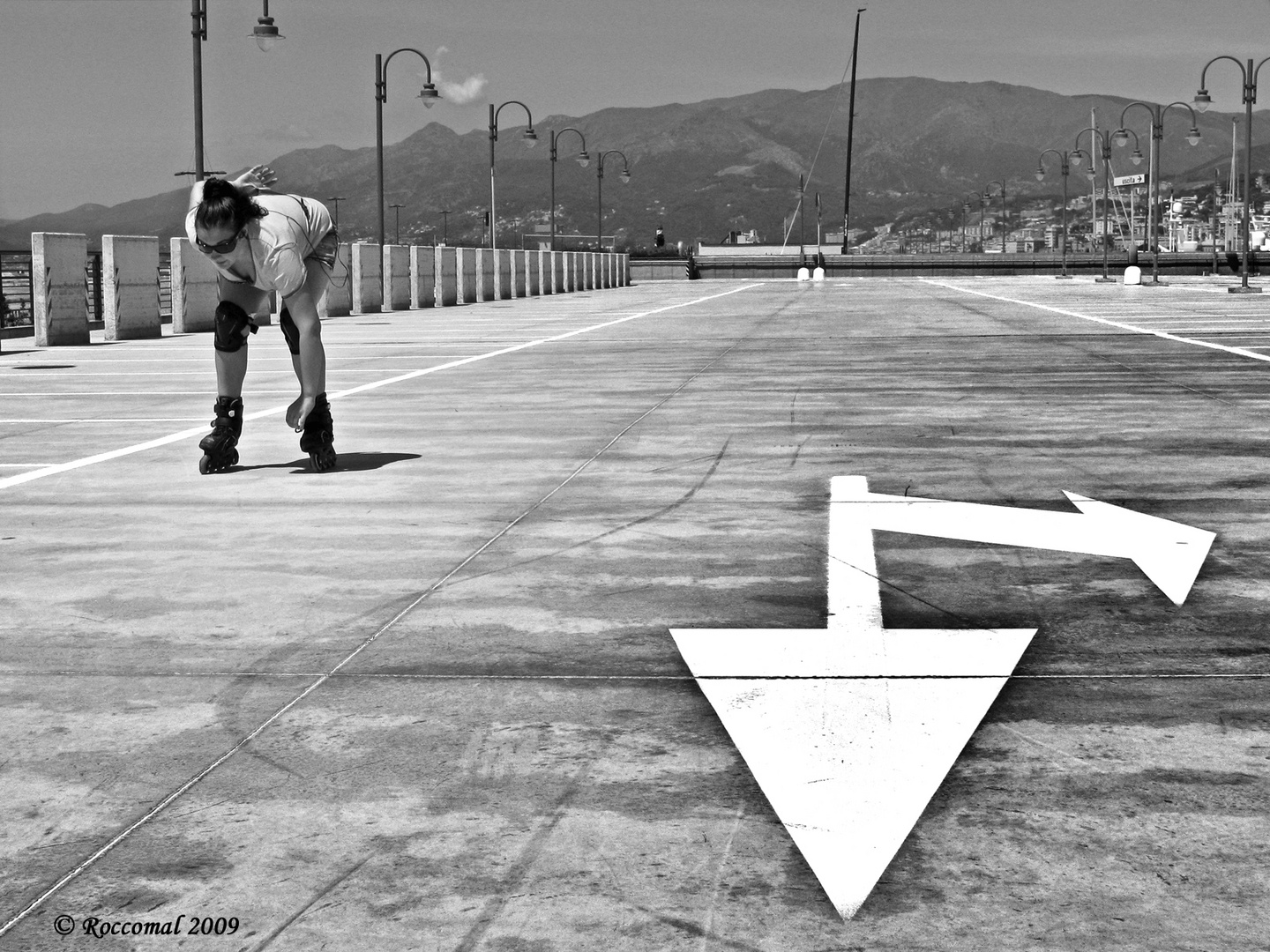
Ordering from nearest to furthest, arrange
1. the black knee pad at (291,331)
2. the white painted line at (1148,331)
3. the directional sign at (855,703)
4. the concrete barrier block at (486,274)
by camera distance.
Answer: the directional sign at (855,703), the black knee pad at (291,331), the white painted line at (1148,331), the concrete barrier block at (486,274)

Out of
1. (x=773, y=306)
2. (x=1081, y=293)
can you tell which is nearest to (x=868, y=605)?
(x=773, y=306)

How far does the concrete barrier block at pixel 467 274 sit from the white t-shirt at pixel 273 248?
38366 millimetres

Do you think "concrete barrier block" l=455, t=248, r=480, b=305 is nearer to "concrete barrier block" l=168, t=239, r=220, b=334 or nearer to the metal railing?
"concrete barrier block" l=168, t=239, r=220, b=334

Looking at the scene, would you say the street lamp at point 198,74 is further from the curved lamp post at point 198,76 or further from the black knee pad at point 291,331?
the black knee pad at point 291,331

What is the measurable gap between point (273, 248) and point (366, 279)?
3068 cm

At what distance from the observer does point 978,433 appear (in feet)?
34.6

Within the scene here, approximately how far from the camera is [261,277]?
899cm

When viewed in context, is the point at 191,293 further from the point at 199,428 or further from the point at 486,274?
the point at 486,274

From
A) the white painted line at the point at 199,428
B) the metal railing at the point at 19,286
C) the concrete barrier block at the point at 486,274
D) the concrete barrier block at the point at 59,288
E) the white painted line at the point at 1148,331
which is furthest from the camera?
the concrete barrier block at the point at 486,274

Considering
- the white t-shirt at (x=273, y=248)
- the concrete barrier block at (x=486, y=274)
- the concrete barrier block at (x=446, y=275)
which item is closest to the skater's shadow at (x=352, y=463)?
the white t-shirt at (x=273, y=248)

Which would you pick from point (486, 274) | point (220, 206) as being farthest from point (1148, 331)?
point (486, 274)

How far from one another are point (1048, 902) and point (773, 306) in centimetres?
3569

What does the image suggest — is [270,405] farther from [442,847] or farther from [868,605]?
[442,847]

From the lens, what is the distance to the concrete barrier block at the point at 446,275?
45250 mm
